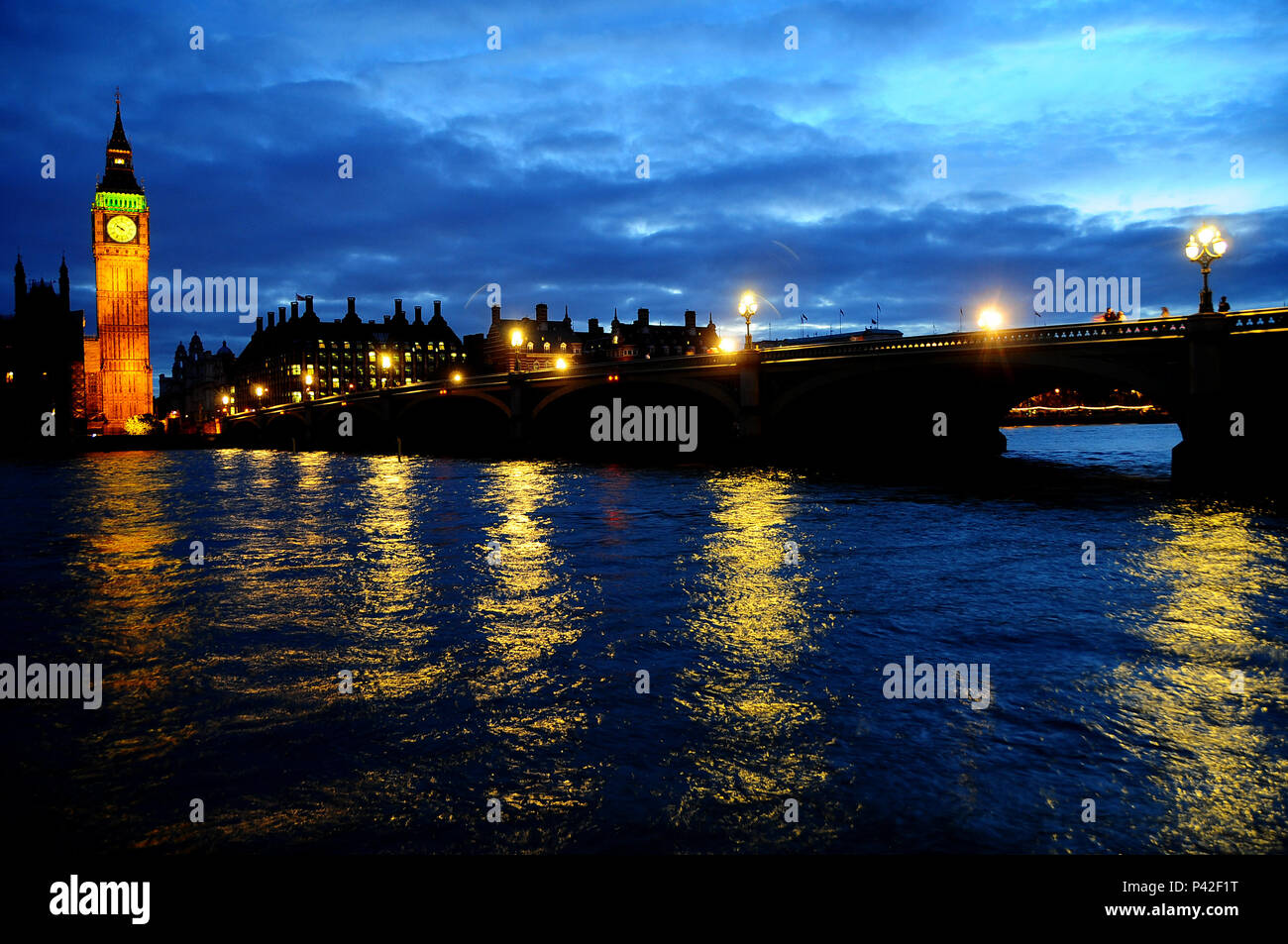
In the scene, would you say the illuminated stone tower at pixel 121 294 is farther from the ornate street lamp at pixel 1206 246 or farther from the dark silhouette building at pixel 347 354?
the ornate street lamp at pixel 1206 246

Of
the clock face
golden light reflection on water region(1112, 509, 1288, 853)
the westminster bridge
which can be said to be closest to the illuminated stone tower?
the clock face

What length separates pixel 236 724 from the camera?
8.03 metres

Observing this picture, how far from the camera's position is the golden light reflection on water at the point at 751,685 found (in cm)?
665

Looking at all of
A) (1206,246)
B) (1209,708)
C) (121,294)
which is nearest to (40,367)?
(121,294)

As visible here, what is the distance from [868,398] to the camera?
59188 mm

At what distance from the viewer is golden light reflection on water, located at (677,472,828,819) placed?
665 cm

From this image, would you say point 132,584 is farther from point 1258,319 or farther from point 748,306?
point 748,306

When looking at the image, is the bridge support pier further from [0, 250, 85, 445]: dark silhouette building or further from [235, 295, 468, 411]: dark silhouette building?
[235, 295, 468, 411]: dark silhouette building

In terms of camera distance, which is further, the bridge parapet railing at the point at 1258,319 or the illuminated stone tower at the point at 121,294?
the illuminated stone tower at the point at 121,294

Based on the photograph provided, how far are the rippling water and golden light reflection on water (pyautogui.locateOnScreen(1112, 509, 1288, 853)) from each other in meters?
0.04

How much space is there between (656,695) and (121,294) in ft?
648

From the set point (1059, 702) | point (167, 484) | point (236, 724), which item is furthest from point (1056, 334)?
point (167, 484)

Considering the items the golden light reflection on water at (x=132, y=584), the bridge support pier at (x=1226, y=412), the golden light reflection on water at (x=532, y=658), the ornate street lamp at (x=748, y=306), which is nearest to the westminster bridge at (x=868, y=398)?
the bridge support pier at (x=1226, y=412)
